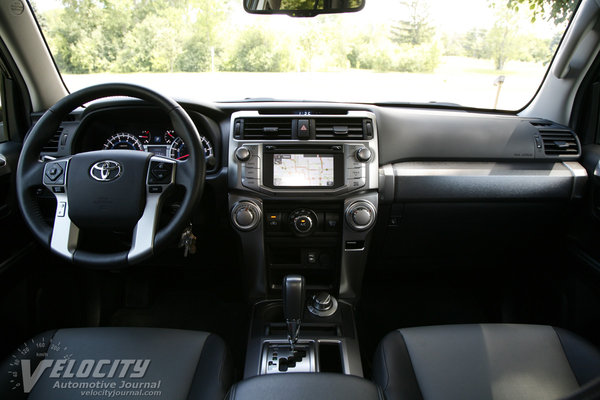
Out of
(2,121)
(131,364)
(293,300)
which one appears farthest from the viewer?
(2,121)

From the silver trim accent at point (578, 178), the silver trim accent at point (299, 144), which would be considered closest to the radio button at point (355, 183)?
the silver trim accent at point (299, 144)

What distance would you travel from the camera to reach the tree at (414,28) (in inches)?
115

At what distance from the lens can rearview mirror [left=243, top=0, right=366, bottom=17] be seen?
6.34ft

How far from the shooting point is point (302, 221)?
2055 millimetres

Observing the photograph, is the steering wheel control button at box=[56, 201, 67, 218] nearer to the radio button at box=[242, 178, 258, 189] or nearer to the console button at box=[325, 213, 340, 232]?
the radio button at box=[242, 178, 258, 189]

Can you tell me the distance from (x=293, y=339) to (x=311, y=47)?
1.95 meters

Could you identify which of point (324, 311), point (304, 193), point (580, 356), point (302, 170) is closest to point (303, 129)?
point (302, 170)

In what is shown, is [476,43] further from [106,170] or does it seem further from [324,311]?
[106,170]

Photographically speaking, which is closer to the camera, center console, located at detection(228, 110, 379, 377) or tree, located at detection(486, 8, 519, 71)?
center console, located at detection(228, 110, 379, 377)

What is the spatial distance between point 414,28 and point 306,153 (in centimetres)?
180

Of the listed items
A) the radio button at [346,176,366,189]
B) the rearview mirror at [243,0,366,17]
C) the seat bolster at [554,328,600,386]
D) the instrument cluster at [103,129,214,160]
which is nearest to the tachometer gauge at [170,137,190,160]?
the instrument cluster at [103,129,214,160]

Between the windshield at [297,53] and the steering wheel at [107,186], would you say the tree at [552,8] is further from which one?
the steering wheel at [107,186]

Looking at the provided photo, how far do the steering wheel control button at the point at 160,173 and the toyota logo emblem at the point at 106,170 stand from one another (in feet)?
0.40

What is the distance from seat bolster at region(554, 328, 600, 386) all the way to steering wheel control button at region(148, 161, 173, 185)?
169 centimetres
